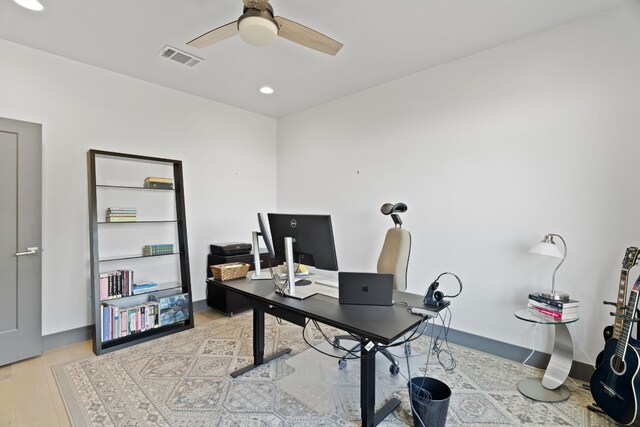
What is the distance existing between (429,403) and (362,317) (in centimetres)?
69

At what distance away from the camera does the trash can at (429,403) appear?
71.4 inches

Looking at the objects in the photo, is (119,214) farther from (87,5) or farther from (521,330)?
(521,330)

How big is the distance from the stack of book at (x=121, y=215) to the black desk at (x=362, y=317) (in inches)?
63.1

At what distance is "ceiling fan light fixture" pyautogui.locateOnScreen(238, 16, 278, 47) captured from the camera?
5.71ft

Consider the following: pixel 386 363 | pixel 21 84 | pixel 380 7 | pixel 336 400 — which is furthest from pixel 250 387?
pixel 21 84

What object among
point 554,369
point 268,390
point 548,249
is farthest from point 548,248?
point 268,390

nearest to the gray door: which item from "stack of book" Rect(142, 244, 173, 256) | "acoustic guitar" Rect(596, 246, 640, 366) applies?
"stack of book" Rect(142, 244, 173, 256)

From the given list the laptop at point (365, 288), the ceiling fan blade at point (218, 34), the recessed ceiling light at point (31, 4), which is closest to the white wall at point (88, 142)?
the recessed ceiling light at point (31, 4)

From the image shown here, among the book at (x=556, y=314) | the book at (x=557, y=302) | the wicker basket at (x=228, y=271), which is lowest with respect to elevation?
the book at (x=556, y=314)

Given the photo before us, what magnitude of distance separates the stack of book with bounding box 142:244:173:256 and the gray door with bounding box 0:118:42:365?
0.90 m

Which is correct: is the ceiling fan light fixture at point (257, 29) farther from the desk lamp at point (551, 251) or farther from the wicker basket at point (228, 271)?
the desk lamp at point (551, 251)

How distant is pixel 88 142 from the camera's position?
125 inches

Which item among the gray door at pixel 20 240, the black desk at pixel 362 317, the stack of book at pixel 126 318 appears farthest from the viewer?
the stack of book at pixel 126 318

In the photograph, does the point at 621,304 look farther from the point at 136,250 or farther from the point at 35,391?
the point at 136,250
